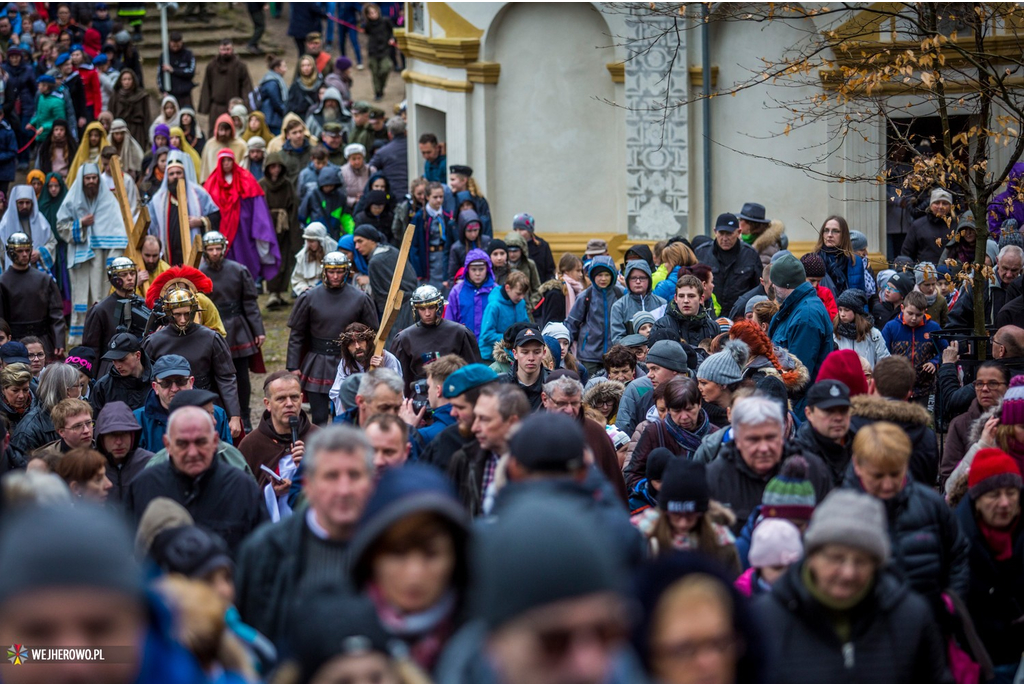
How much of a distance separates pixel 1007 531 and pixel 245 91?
18404mm

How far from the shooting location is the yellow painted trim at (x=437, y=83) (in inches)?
679

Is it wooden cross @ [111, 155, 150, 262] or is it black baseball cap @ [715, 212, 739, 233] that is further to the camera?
wooden cross @ [111, 155, 150, 262]

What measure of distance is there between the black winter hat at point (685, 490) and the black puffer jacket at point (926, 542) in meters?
0.63

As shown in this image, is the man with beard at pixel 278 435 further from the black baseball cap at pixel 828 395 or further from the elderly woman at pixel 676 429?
the black baseball cap at pixel 828 395

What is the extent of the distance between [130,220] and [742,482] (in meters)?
10.6

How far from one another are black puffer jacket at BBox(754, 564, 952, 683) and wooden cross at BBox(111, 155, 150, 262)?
11.7 metres

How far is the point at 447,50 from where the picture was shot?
56.6 ft

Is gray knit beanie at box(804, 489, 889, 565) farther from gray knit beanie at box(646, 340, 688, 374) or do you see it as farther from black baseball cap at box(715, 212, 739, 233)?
black baseball cap at box(715, 212, 739, 233)

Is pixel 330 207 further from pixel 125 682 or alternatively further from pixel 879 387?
pixel 125 682

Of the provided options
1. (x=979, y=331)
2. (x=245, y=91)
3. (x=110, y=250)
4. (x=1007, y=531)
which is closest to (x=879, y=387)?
(x=1007, y=531)

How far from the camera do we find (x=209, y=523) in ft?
19.7

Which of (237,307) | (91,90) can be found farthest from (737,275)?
(91,90)

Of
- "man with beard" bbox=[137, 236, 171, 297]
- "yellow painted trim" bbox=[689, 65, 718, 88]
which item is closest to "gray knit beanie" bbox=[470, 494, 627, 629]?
"man with beard" bbox=[137, 236, 171, 297]

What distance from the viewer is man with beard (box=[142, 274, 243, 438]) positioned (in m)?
10.3
